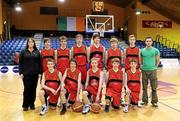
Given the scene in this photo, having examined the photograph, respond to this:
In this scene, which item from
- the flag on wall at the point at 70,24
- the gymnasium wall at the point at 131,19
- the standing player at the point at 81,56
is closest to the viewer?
the standing player at the point at 81,56

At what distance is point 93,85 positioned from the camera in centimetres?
552

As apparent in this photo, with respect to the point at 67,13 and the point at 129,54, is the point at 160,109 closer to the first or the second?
the point at 129,54

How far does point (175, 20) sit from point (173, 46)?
1.94m

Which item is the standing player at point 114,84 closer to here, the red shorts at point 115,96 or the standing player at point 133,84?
the red shorts at point 115,96

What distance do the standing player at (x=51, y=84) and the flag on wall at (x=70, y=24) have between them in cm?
1675

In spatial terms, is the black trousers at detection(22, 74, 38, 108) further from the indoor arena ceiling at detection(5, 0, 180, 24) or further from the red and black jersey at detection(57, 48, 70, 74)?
the indoor arena ceiling at detection(5, 0, 180, 24)

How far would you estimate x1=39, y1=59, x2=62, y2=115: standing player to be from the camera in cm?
544

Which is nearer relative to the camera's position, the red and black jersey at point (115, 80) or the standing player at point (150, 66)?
the red and black jersey at point (115, 80)

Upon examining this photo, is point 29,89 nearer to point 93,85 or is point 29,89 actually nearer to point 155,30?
point 93,85

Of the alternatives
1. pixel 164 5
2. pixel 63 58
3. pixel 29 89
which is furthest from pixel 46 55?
pixel 164 5

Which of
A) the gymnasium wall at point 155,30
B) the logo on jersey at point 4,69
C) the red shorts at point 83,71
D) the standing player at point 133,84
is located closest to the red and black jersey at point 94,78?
the red shorts at point 83,71

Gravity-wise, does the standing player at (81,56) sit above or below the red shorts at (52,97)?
above

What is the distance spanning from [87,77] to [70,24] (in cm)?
1692

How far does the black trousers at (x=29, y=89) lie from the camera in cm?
551
